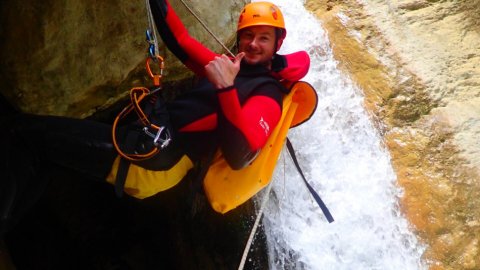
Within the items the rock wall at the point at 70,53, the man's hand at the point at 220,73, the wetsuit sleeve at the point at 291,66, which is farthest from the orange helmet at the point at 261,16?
the rock wall at the point at 70,53

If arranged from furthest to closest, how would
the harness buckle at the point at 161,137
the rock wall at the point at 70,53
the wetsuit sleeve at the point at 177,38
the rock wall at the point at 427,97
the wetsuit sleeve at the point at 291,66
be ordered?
the rock wall at the point at 427,97 < the rock wall at the point at 70,53 < the wetsuit sleeve at the point at 177,38 < the wetsuit sleeve at the point at 291,66 < the harness buckle at the point at 161,137

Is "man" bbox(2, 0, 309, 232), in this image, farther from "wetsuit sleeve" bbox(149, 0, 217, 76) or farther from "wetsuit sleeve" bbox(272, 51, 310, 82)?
"wetsuit sleeve" bbox(149, 0, 217, 76)

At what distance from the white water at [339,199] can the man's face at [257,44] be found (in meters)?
1.27

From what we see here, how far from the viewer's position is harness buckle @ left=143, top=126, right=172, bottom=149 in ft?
7.66

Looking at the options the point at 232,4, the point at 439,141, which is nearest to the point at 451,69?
the point at 439,141

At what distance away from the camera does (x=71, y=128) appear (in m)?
2.55

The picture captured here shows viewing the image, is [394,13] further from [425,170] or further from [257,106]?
[257,106]

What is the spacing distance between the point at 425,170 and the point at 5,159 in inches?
141

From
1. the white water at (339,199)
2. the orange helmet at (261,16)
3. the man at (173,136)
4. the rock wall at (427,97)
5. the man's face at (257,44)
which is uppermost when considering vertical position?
the orange helmet at (261,16)

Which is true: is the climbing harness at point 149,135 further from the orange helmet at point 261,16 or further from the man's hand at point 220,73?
the orange helmet at point 261,16

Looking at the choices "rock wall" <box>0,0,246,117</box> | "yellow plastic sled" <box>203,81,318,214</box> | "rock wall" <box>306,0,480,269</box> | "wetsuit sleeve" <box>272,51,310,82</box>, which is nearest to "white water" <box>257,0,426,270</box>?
"rock wall" <box>306,0,480,269</box>

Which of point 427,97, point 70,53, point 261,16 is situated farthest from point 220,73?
point 427,97

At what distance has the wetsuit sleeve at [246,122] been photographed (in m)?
2.15

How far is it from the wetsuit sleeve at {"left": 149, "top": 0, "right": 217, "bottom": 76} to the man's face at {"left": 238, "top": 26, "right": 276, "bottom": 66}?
295mm
